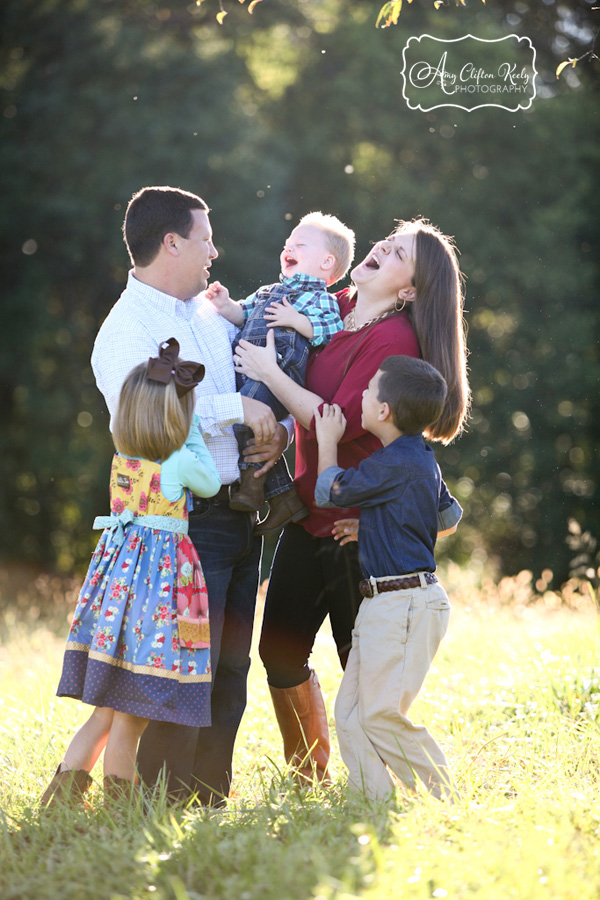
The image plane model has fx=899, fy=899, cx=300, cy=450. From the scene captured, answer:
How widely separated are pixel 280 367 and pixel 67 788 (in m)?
1.60

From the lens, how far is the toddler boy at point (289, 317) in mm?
3244

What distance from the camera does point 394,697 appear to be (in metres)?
2.86

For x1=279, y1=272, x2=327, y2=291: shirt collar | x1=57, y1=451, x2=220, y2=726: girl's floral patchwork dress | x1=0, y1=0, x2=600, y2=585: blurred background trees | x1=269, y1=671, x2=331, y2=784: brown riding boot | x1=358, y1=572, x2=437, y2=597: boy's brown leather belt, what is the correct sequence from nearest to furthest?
x1=57, y1=451, x2=220, y2=726: girl's floral patchwork dress, x1=358, y1=572, x2=437, y2=597: boy's brown leather belt, x1=269, y1=671, x2=331, y2=784: brown riding boot, x1=279, y1=272, x2=327, y2=291: shirt collar, x1=0, y1=0, x2=600, y2=585: blurred background trees

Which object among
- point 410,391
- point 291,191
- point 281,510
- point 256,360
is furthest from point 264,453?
point 291,191

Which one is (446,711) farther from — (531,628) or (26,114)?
(26,114)

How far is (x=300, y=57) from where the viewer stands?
49.6 feet

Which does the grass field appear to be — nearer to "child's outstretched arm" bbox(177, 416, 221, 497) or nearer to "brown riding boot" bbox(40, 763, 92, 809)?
"brown riding boot" bbox(40, 763, 92, 809)

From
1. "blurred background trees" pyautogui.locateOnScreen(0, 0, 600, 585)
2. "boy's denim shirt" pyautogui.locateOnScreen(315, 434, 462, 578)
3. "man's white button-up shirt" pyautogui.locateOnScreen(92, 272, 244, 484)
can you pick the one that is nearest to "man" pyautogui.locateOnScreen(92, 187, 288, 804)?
"man's white button-up shirt" pyautogui.locateOnScreen(92, 272, 244, 484)

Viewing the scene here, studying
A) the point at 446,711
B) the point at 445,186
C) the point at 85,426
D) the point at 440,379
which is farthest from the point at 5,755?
the point at 445,186
